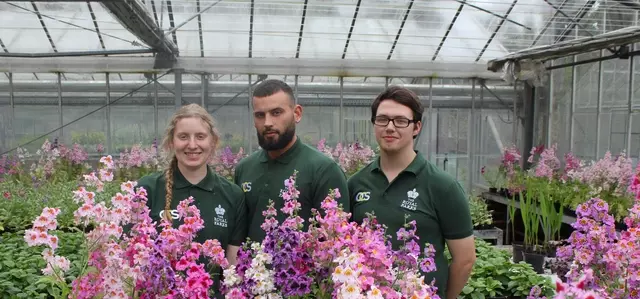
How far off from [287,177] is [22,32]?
7.89 meters

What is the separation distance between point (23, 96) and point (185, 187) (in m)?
8.15

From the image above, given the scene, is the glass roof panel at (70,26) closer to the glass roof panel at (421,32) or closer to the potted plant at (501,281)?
the glass roof panel at (421,32)

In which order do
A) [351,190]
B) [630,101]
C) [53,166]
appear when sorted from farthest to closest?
[630,101] → [53,166] → [351,190]

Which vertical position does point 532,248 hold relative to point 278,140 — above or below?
below

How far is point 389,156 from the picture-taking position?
203cm

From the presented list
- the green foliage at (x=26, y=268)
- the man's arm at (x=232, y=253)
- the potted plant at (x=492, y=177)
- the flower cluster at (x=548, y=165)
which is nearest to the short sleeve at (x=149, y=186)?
the man's arm at (x=232, y=253)

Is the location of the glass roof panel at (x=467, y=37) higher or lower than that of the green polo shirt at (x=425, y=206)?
higher

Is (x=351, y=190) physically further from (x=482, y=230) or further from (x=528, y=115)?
(x=528, y=115)

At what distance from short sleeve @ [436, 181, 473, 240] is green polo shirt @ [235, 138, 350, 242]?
0.36 metres

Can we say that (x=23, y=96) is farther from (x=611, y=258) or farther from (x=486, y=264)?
(x=611, y=258)

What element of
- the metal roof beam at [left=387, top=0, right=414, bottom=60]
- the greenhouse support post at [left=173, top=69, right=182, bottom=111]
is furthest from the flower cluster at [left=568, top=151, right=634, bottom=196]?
the greenhouse support post at [left=173, top=69, right=182, bottom=111]

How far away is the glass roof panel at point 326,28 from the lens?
8.26 metres

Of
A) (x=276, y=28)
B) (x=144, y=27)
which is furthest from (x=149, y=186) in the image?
(x=276, y=28)

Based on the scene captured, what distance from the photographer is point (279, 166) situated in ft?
7.27
